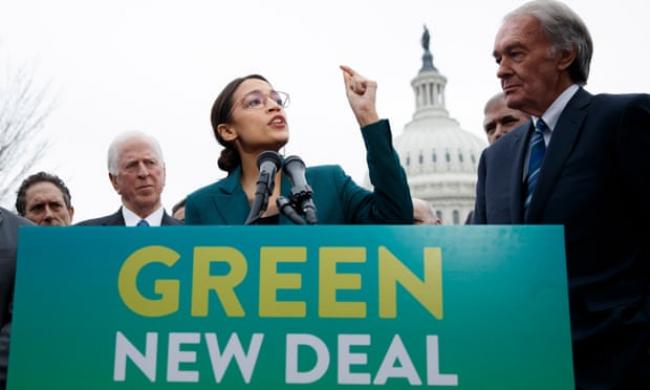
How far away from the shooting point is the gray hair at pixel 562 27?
2.98 metres

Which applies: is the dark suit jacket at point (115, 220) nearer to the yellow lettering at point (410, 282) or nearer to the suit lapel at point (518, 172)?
the suit lapel at point (518, 172)

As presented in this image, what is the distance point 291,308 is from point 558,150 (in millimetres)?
1405

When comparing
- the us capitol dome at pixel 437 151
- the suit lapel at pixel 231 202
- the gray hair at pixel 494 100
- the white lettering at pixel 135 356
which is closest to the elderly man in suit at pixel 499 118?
the gray hair at pixel 494 100

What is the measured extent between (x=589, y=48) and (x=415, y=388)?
1899 millimetres

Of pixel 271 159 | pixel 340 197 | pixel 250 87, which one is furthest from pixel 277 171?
pixel 250 87

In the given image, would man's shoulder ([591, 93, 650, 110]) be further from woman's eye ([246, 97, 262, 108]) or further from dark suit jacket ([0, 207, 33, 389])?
dark suit jacket ([0, 207, 33, 389])

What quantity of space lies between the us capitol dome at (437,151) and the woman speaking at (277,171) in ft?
291

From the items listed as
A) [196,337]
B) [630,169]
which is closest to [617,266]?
[630,169]

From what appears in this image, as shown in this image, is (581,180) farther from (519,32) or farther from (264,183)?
(264,183)

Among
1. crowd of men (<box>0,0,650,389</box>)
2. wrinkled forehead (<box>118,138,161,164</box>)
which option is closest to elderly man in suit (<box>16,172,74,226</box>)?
wrinkled forehead (<box>118,138,161,164</box>)

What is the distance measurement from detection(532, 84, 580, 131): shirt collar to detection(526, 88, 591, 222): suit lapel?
5 cm

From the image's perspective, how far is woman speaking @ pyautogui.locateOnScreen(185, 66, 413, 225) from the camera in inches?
105

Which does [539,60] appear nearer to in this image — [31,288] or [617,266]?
[617,266]

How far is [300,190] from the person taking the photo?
7.82 feet
